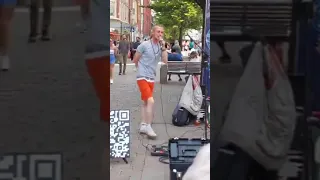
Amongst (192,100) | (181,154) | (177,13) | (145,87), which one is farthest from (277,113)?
(177,13)

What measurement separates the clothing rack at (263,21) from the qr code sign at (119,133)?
403 centimetres

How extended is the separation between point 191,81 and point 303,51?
6844mm

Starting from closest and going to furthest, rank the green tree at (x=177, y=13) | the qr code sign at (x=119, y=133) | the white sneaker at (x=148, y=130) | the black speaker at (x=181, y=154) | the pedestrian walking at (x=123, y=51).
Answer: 1. the black speaker at (x=181, y=154)
2. the qr code sign at (x=119, y=133)
3. the white sneaker at (x=148, y=130)
4. the pedestrian walking at (x=123, y=51)
5. the green tree at (x=177, y=13)

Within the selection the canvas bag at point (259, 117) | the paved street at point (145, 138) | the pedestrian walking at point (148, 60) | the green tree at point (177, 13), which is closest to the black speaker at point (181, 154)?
the paved street at point (145, 138)

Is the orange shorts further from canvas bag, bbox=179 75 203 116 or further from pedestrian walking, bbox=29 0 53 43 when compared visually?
pedestrian walking, bbox=29 0 53 43

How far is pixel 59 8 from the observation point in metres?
1.53

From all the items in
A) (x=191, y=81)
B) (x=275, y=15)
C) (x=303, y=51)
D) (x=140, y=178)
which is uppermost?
(x=275, y=15)

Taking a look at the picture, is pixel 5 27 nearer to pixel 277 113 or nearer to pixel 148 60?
pixel 277 113

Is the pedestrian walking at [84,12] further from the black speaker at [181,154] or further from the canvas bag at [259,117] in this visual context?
the black speaker at [181,154]

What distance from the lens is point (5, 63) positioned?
1562mm

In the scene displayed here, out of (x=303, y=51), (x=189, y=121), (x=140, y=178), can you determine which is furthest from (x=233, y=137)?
(x=189, y=121)

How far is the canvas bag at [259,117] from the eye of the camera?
Result: 157 cm

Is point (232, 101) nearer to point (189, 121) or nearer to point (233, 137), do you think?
point (233, 137)

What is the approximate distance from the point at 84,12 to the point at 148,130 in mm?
5702
